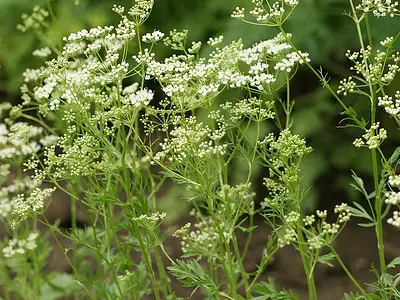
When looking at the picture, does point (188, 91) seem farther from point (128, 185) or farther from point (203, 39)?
point (203, 39)

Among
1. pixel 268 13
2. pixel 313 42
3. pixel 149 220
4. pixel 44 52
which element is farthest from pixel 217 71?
Answer: pixel 313 42

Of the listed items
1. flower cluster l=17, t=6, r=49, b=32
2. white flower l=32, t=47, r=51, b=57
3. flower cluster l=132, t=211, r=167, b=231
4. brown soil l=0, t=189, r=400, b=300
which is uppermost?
flower cluster l=17, t=6, r=49, b=32

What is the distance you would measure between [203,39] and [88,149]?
252 cm

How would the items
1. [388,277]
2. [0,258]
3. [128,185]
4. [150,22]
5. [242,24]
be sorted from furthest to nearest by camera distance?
[150,22]
[242,24]
[0,258]
[128,185]
[388,277]

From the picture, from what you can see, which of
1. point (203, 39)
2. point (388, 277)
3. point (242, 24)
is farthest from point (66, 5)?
point (388, 277)

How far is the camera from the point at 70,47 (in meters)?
1.84

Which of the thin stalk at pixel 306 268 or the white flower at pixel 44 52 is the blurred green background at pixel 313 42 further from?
the thin stalk at pixel 306 268

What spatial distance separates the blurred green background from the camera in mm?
3830

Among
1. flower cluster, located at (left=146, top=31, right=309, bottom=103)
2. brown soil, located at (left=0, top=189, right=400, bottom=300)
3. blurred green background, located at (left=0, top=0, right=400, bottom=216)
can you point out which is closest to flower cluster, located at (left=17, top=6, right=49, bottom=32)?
flower cluster, located at (left=146, top=31, right=309, bottom=103)

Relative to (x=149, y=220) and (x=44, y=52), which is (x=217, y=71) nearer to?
(x=149, y=220)

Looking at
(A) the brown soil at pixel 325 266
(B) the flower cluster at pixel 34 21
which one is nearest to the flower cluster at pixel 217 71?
(B) the flower cluster at pixel 34 21

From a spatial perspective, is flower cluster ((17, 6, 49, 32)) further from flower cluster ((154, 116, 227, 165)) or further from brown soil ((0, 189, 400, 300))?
brown soil ((0, 189, 400, 300))

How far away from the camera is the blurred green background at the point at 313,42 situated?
3830 mm

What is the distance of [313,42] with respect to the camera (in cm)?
371
